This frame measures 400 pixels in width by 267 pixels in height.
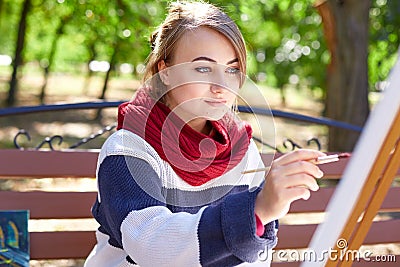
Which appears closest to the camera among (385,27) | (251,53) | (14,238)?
(14,238)

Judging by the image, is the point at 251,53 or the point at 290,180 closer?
the point at 290,180

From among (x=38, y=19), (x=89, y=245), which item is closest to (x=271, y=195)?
(x=89, y=245)

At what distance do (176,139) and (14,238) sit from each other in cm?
107

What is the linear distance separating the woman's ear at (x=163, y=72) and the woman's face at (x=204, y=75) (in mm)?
28

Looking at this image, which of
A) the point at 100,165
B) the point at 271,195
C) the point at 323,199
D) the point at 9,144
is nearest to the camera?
the point at 271,195

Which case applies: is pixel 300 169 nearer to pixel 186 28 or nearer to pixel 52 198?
pixel 186 28

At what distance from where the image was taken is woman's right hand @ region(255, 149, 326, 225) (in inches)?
52.0

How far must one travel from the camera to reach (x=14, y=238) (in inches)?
106

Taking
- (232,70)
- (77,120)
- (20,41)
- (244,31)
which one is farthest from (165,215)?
(20,41)

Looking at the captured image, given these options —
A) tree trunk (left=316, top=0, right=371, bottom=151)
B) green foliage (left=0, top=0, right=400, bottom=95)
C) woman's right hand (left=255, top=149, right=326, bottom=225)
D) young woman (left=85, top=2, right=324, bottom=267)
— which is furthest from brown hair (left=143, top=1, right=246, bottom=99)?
tree trunk (left=316, top=0, right=371, bottom=151)

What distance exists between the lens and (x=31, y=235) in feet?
9.10

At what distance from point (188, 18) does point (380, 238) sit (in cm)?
162

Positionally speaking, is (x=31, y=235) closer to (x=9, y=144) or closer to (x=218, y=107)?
(x=218, y=107)

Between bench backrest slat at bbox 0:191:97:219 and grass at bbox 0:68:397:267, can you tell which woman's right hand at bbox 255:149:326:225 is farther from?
bench backrest slat at bbox 0:191:97:219
